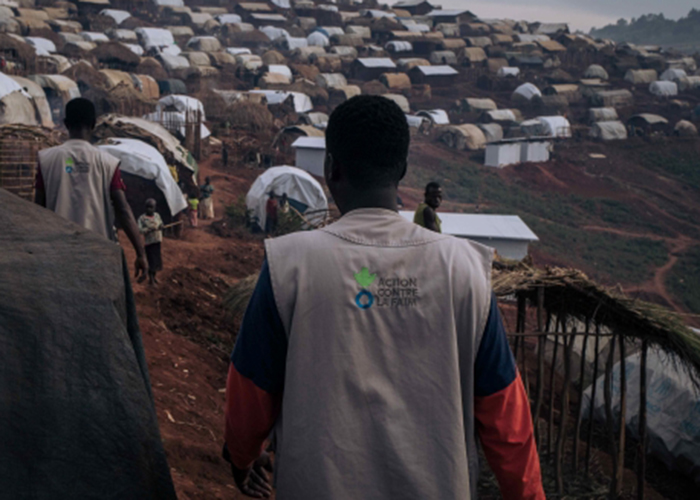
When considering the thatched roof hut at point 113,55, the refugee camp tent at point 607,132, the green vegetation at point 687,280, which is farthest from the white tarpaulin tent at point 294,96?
the green vegetation at point 687,280

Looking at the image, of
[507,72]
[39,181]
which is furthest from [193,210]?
[507,72]

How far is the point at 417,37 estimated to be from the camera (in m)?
58.5

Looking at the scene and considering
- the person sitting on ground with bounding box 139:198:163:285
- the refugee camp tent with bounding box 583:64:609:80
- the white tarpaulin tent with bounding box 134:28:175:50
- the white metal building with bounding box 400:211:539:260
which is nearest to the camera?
the person sitting on ground with bounding box 139:198:163:285

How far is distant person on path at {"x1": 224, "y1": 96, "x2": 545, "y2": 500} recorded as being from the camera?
4.88 ft

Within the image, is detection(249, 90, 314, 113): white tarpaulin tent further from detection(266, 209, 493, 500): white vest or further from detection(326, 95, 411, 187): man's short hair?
detection(266, 209, 493, 500): white vest

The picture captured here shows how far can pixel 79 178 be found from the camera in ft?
11.7

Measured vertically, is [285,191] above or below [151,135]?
below

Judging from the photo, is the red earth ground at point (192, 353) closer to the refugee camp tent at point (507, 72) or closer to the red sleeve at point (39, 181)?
the red sleeve at point (39, 181)

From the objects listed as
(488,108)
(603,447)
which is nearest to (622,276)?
(603,447)

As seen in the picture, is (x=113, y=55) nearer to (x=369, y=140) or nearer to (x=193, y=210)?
(x=193, y=210)

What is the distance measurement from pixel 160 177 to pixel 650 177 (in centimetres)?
2543

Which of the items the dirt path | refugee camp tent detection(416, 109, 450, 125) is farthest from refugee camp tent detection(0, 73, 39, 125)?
refugee camp tent detection(416, 109, 450, 125)

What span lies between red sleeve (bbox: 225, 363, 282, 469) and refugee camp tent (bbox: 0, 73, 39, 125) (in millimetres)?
19566

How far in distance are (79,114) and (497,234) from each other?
37.8ft
